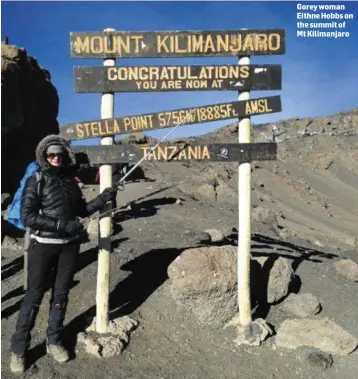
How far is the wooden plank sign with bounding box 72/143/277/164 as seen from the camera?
5500 mm

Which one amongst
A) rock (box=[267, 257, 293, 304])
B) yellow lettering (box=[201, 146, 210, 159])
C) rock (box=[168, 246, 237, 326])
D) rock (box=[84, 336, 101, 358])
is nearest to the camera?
rock (box=[84, 336, 101, 358])

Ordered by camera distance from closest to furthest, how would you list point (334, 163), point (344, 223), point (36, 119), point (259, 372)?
point (259, 372) < point (344, 223) < point (36, 119) < point (334, 163)

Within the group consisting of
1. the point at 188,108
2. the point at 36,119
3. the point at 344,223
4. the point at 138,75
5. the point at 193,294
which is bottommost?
the point at 344,223

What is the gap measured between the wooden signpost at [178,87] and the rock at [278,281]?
818mm

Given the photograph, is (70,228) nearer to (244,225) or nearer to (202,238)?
(244,225)

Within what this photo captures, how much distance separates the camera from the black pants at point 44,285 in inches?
183

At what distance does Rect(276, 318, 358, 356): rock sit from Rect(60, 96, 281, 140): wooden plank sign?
2.78 m

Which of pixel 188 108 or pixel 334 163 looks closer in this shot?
pixel 188 108

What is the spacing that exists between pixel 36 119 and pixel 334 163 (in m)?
27.9

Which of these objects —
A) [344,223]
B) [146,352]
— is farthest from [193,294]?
[344,223]

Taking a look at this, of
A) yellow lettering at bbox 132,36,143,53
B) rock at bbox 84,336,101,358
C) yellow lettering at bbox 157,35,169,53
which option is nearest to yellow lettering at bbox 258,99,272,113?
yellow lettering at bbox 157,35,169,53

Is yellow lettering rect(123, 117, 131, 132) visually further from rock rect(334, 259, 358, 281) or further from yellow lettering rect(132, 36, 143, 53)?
rock rect(334, 259, 358, 281)

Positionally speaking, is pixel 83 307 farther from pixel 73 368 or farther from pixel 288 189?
pixel 288 189

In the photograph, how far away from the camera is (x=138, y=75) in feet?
18.2
